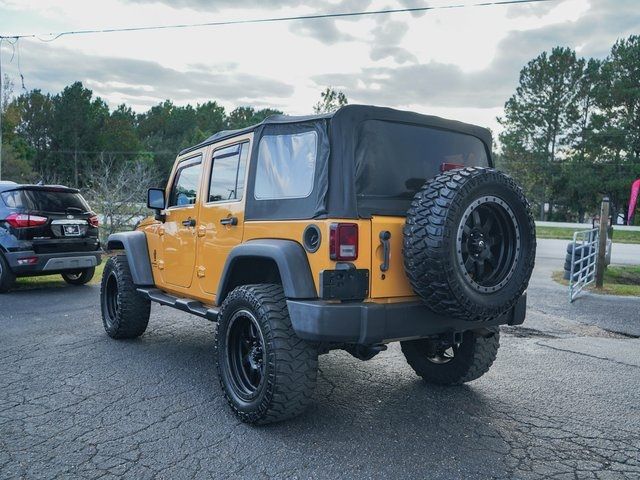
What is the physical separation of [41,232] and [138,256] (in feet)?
12.8

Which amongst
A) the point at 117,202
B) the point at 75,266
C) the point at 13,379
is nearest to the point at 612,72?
the point at 117,202

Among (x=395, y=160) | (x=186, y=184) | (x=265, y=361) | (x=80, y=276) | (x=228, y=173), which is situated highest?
(x=395, y=160)

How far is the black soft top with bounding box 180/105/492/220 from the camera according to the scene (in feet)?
11.2

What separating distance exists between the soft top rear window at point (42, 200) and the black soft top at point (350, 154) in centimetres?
629

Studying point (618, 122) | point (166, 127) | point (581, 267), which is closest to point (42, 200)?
point (581, 267)

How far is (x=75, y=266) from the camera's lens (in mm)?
8938

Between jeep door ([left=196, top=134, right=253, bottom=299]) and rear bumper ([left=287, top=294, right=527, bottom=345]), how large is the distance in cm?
107

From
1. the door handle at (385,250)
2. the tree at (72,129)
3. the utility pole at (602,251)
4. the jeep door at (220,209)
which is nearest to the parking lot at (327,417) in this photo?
the jeep door at (220,209)

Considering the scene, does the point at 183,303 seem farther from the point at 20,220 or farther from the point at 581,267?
the point at 581,267

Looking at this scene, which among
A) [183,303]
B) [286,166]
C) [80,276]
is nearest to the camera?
[286,166]

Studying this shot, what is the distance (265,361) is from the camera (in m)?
3.47

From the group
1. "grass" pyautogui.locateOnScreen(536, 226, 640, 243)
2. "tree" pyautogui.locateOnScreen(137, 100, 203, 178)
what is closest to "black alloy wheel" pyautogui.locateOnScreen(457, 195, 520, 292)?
"grass" pyautogui.locateOnScreen(536, 226, 640, 243)

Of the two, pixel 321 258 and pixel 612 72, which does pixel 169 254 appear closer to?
pixel 321 258

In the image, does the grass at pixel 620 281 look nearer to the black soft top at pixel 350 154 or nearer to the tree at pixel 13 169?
the black soft top at pixel 350 154
